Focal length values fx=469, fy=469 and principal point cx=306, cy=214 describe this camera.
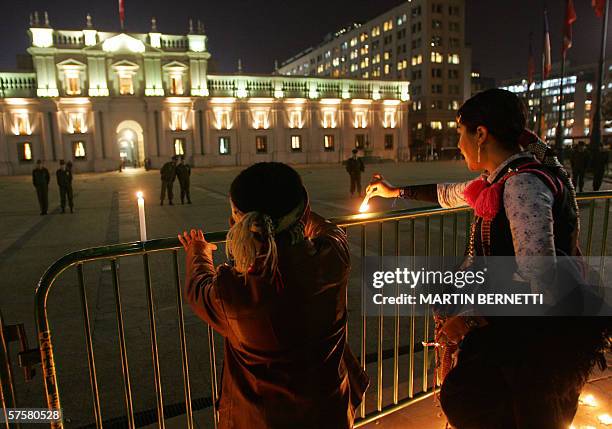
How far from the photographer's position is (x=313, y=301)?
1.60 m

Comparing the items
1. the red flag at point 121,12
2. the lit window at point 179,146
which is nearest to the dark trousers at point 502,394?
the lit window at point 179,146

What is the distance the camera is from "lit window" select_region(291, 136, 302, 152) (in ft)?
201

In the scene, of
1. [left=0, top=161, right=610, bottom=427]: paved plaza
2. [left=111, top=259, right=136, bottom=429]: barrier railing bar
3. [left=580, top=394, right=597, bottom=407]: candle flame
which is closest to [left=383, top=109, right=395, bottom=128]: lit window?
[left=0, top=161, right=610, bottom=427]: paved plaza

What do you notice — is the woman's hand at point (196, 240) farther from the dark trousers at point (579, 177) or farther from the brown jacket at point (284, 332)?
the dark trousers at point (579, 177)

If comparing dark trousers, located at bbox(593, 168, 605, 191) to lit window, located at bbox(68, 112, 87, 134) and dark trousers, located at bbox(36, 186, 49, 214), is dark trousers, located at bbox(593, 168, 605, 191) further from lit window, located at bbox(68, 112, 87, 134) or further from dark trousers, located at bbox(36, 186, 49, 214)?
lit window, located at bbox(68, 112, 87, 134)

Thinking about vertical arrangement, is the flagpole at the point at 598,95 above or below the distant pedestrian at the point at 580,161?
above

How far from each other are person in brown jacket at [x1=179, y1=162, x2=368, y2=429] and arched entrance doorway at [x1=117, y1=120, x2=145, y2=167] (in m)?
56.6

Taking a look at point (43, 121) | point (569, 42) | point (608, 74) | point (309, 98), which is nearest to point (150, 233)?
point (569, 42)

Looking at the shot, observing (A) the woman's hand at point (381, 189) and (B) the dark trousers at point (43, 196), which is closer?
(A) the woman's hand at point (381, 189)

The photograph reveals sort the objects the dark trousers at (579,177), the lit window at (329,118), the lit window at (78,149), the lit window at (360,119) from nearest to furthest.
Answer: the dark trousers at (579,177) < the lit window at (78,149) < the lit window at (329,118) < the lit window at (360,119)

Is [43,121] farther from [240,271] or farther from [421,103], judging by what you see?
[421,103]

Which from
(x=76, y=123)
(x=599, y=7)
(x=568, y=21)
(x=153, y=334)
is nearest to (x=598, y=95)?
(x=599, y=7)

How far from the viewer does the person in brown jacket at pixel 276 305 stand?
152 centimetres

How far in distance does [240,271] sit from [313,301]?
27 cm
